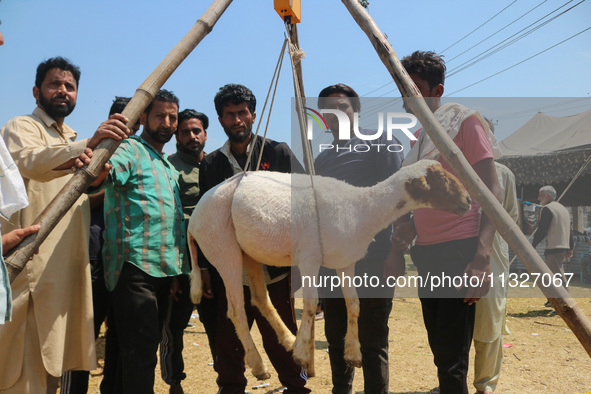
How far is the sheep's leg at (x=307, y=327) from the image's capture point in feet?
7.84

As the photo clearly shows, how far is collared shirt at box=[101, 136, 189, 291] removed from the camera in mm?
3150

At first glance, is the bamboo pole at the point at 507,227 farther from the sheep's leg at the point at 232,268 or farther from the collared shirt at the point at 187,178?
the collared shirt at the point at 187,178

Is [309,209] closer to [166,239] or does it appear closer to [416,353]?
[166,239]

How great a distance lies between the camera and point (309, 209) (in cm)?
256

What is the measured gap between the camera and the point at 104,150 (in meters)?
2.70

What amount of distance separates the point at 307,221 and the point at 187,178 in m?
2.15

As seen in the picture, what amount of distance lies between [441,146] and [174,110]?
6.82 feet

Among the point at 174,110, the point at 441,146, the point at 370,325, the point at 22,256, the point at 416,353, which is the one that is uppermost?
the point at 174,110

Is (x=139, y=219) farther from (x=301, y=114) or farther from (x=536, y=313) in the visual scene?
(x=536, y=313)

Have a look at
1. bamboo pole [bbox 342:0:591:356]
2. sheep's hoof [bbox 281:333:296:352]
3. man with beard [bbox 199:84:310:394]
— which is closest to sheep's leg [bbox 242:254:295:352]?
sheep's hoof [bbox 281:333:296:352]

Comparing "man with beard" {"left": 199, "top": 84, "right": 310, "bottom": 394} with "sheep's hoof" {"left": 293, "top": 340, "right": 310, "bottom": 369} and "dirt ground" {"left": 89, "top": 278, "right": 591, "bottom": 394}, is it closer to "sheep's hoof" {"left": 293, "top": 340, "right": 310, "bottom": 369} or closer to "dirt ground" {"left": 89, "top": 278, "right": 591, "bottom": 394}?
"sheep's hoof" {"left": 293, "top": 340, "right": 310, "bottom": 369}

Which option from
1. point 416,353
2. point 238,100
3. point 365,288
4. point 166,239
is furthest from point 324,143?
point 416,353

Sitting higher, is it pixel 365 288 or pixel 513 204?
pixel 513 204

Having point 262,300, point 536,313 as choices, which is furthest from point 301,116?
point 536,313
